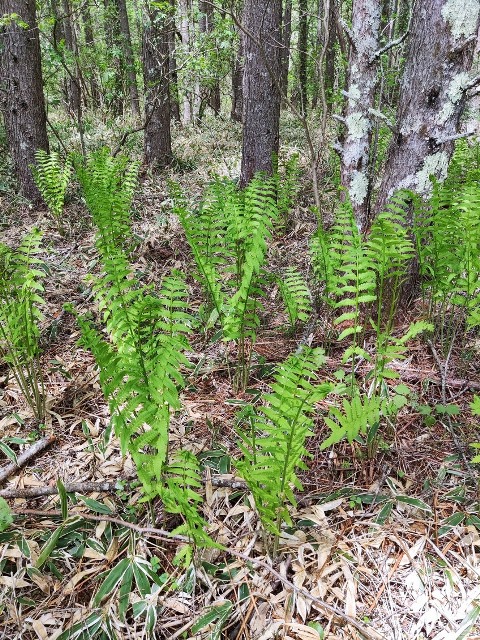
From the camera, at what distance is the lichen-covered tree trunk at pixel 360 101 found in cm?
275

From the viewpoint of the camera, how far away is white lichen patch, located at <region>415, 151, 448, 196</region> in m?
2.63

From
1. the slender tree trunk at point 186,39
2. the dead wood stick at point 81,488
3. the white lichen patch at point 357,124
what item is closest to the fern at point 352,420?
the dead wood stick at point 81,488

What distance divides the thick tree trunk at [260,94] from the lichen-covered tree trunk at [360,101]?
5.80 ft

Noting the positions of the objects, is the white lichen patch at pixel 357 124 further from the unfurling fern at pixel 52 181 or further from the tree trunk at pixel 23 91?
the tree trunk at pixel 23 91

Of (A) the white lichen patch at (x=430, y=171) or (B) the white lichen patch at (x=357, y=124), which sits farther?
(B) the white lichen patch at (x=357, y=124)

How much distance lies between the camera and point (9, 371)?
2857 mm

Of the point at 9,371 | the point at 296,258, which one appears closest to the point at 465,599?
the point at 9,371

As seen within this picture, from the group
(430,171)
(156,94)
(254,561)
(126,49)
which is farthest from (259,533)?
(126,49)

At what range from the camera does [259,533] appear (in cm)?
185

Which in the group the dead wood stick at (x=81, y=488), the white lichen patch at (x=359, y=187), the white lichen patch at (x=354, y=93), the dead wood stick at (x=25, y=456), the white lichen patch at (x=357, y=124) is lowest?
the dead wood stick at (x=81, y=488)

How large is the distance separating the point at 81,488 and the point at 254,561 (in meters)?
0.85

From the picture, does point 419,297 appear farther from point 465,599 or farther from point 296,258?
point 465,599

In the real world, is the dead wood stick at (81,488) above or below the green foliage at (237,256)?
below

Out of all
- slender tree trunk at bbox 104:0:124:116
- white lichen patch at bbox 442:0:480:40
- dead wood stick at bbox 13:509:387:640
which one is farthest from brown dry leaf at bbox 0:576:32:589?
slender tree trunk at bbox 104:0:124:116
